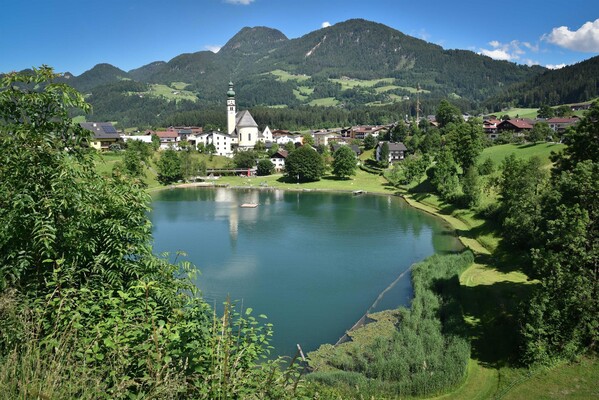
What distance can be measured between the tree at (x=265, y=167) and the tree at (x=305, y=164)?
6656 millimetres

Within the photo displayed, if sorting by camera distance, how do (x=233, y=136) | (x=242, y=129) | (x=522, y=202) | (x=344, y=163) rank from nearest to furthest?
(x=522, y=202)
(x=344, y=163)
(x=233, y=136)
(x=242, y=129)

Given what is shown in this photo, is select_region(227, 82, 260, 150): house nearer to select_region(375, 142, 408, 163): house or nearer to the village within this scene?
the village

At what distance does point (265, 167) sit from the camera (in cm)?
6362

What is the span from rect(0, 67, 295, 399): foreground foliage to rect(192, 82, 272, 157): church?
68.8 meters

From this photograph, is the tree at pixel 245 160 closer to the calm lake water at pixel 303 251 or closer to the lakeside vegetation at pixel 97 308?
the calm lake water at pixel 303 251

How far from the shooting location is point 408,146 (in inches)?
2581

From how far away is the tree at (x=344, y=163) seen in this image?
56188mm

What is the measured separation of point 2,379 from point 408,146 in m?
66.0

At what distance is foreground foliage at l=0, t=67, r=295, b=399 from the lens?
12.6 feet

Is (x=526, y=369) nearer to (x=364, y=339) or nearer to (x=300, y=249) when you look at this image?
(x=364, y=339)

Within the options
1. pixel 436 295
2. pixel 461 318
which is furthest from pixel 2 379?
pixel 436 295

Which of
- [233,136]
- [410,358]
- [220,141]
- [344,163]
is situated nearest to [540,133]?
[344,163]

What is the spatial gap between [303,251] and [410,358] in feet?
49.8

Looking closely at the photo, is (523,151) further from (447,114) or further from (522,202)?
(447,114)
